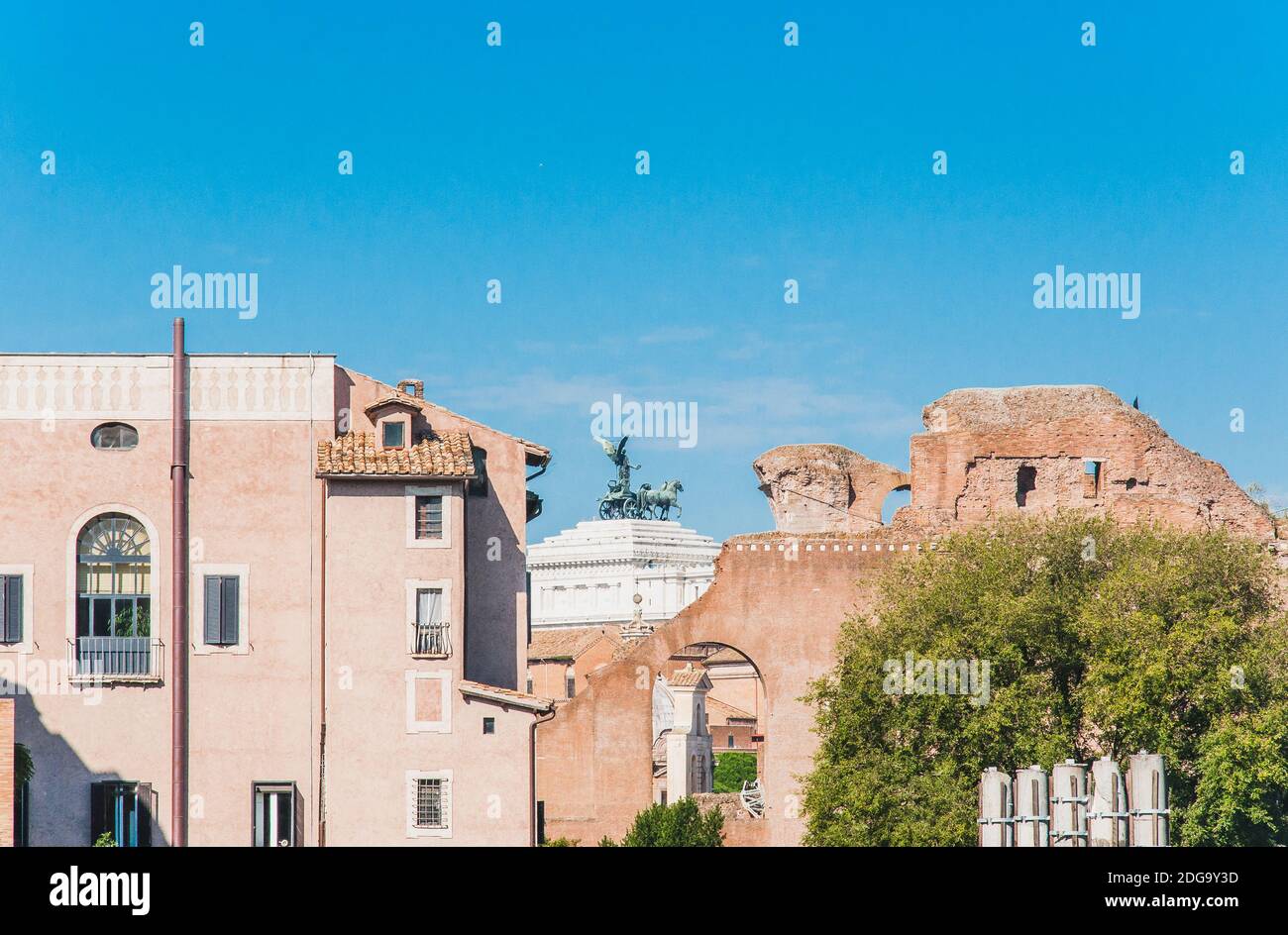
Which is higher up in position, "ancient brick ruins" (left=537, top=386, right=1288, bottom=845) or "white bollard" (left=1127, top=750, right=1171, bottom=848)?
"ancient brick ruins" (left=537, top=386, right=1288, bottom=845)

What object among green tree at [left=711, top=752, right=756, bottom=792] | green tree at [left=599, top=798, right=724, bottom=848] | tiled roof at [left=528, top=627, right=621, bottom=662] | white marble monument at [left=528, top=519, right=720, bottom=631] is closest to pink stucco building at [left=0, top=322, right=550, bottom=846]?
green tree at [left=599, top=798, right=724, bottom=848]

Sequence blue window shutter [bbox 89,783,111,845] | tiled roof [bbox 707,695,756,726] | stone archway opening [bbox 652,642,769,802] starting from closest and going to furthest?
blue window shutter [bbox 89,783,111,845] → stone archway opening [bbox 652,642,769,802] → tiled roof [bbox 707,695,756,726]

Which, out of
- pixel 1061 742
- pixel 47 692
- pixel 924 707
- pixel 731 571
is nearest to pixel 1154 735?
pixel 1061 742

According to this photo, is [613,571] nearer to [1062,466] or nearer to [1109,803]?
[1062,466]

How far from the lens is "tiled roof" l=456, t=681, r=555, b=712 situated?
31281 mm

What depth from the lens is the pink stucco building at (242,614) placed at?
3098 centimetres

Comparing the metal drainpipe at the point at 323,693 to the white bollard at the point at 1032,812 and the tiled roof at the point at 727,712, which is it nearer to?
the white bollard at the point at 1032,812

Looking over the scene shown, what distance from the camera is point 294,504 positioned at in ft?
105

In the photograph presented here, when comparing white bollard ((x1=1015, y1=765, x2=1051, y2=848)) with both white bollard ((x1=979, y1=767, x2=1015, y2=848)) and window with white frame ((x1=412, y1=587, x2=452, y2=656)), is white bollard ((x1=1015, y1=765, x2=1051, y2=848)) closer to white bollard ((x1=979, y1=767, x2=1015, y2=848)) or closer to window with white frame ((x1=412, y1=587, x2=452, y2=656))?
white bollard ((x1=979, y1=767, x2=1015, y2=848))

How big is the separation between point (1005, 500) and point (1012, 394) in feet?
→ 8.40

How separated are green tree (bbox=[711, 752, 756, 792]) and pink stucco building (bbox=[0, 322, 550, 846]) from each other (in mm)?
30551

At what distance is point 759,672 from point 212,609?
40.0ft
